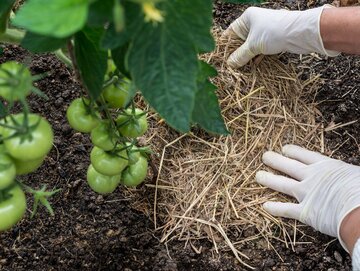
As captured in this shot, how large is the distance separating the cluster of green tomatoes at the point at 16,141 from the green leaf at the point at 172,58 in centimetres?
18

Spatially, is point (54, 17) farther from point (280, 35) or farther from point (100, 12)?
point (280, 35)

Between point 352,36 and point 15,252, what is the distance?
3.91 ft

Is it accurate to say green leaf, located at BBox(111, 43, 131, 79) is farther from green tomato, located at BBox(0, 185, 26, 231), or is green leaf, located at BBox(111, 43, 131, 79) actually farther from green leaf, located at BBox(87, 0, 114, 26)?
green tomato, located at BBox(0, 185, 26, 231)

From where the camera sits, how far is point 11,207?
36.9 inches

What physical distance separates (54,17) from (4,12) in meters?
0.37

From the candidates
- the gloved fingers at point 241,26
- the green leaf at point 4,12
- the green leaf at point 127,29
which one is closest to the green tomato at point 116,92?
the green leaf at point 4,12

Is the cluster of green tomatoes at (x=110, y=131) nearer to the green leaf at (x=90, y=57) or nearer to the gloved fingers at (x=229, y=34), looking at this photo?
the green leaf at (x=90, y=57)

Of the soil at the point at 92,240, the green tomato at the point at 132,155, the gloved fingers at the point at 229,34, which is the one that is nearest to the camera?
the green tomato at the point at 132,155

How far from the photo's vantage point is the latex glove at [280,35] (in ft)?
6.02

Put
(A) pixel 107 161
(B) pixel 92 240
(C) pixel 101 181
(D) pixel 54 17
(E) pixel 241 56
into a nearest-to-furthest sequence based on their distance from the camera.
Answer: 1. (D) pixel 54 17
2. (A) pixel 107 161
3. (C) pixel 101 181
4. (B) pixel 92 240
5. (E) pixel 241 56

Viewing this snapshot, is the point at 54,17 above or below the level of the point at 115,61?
above

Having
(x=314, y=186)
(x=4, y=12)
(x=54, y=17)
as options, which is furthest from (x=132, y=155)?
(x=314, y=186)

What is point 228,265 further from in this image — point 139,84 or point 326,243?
point 139,84

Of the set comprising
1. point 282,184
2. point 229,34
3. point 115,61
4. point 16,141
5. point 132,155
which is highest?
point 115,61
